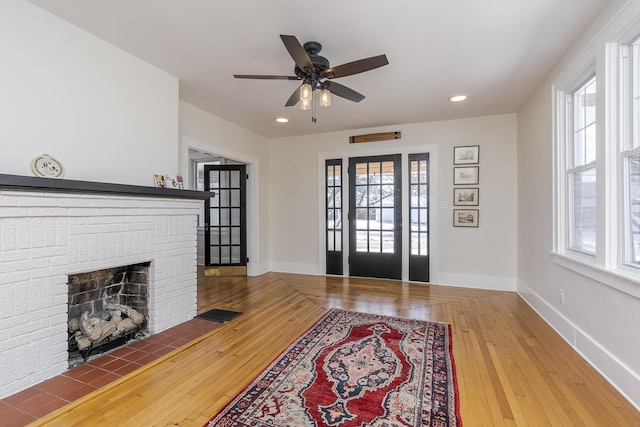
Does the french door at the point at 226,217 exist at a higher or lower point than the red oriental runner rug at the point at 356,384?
higher

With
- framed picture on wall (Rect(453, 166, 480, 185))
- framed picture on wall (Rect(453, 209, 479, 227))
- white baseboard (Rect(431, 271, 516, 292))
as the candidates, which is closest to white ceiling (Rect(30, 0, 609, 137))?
framed picture on wall (Rect(453, 166, 480, 185))

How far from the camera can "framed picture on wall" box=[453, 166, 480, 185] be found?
15.0ft

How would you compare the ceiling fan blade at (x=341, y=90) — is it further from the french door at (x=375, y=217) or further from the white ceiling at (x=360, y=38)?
the french door at (x=375, y=217)

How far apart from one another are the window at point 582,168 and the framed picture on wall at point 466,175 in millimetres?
1723

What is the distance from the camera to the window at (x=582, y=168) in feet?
8.02

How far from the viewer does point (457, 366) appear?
2.27 m

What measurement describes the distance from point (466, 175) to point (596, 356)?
9.48ft

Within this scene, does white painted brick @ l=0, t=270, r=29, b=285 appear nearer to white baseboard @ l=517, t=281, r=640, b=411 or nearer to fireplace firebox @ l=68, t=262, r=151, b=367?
fireplace firebox @ l=68, t=262, r=151, b=367

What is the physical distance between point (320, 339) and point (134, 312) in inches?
66.8

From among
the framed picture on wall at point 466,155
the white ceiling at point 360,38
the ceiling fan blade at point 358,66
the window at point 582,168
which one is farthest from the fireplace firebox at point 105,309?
the framed picture on wall at point 466,155

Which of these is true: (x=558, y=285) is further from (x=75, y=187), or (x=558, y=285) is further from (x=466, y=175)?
(x=75, y=187)

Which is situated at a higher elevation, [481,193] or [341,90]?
[341,90]

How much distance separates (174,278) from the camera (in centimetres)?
304

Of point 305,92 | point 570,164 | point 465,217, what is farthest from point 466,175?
point 305,92
